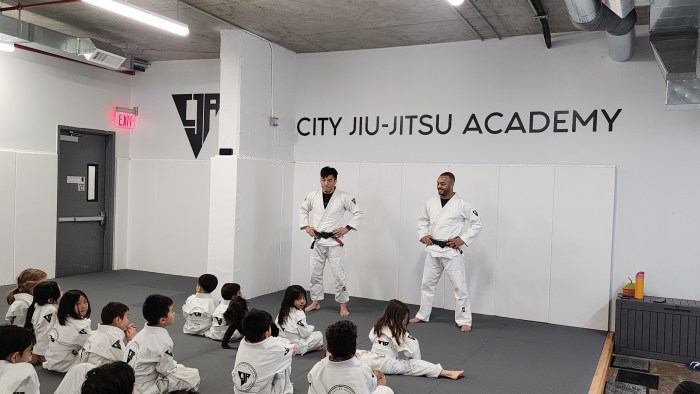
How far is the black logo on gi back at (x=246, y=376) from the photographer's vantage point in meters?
3.02

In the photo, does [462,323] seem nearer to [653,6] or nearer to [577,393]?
[577,393]

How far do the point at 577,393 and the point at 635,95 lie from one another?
3.03 m

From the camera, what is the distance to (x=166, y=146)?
779cm

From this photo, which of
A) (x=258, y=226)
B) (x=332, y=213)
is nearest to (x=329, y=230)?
(x=332, y=213)

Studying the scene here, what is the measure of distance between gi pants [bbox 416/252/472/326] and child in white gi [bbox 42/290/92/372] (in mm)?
2970

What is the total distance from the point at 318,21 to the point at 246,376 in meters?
3.77

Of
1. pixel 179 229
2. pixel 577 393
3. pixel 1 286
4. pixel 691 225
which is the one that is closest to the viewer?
pixel 577 393

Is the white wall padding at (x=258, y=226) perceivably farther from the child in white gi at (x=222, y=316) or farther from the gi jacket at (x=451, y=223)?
the gi jacket at (x=451, y=223)

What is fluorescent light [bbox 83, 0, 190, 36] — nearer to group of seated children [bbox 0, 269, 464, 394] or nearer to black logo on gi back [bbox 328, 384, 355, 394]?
group of seated children [bbox 0, 269, 464, 394]

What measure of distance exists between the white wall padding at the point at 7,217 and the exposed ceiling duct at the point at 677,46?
255 inches

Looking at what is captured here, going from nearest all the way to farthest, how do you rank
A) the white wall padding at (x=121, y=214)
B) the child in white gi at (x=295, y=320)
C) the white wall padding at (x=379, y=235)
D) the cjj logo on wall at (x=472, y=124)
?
1. the child in white gi at (x=295, y=320)
2. the cjj logo on wall at (x=472, y=124)
3. the white wall padding at (x=379, y=235)
4. the white wall padding at (x=121, y=214)

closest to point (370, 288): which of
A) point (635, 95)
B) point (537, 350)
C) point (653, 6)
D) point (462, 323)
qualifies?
point (462, 323)

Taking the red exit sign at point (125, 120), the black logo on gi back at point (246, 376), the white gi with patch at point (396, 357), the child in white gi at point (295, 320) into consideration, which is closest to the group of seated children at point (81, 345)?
the black logo on gi back at point (246, 376)

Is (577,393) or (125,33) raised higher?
(125,33)
